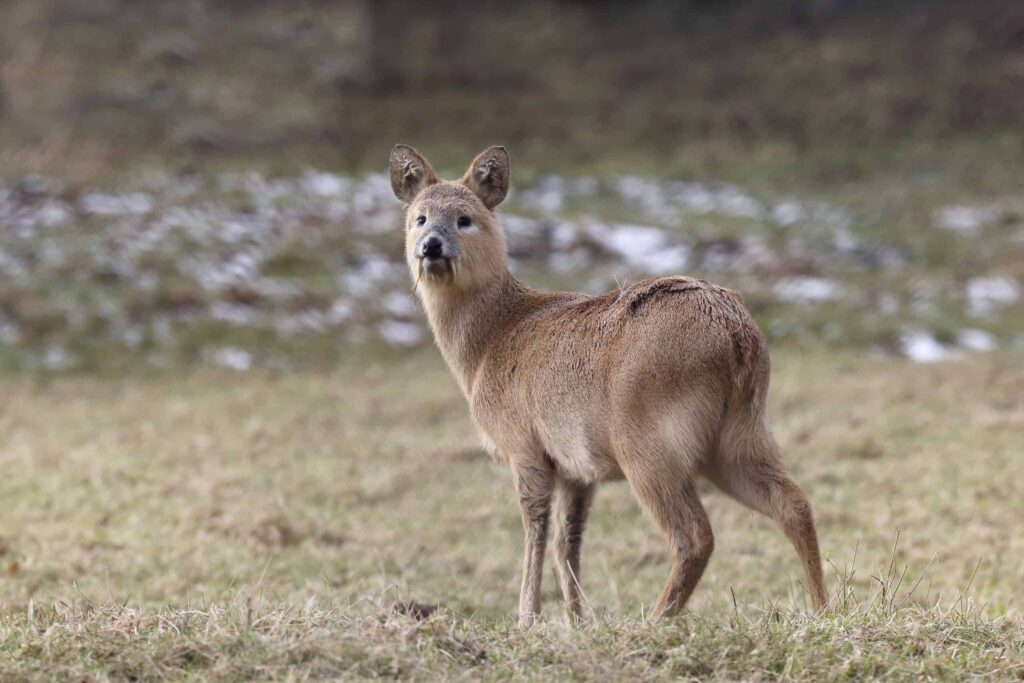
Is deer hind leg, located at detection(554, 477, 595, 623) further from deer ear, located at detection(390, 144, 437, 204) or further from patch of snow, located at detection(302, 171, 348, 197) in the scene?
patch of snow, located at detection(302, 171, 348, 197)

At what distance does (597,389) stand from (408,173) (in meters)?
1.91

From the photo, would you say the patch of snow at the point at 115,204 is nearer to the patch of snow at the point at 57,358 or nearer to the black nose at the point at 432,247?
the patch of snow at the point at 57,358

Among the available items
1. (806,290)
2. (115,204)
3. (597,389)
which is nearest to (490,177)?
(597,389)

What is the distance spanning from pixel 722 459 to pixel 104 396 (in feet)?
31.2

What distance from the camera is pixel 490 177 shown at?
6.32 m

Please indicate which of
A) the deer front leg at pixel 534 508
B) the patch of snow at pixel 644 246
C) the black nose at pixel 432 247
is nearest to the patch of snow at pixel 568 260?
the patch of snow at pixel 644 246

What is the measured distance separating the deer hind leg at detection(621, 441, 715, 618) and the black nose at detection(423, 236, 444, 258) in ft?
4.91

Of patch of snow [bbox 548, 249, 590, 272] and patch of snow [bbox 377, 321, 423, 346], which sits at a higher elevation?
patch of snow [bbox 548, 249, 590, 272]

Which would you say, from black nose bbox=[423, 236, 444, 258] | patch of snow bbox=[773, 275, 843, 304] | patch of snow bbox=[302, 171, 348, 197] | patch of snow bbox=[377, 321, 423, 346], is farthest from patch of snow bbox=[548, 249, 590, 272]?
black nose bbox=[423, 236, 444, 258]

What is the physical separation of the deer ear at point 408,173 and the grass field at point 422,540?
84.6 inches

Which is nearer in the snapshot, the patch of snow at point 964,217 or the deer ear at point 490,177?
the deer ear at point 490,177

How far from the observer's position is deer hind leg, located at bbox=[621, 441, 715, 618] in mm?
4848

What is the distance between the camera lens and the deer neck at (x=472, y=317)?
612cm

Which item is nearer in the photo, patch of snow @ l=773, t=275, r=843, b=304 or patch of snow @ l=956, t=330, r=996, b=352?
patch of snow @ l=956, t=330, r=996, b=352
